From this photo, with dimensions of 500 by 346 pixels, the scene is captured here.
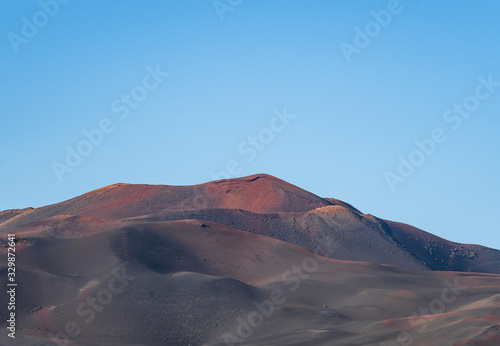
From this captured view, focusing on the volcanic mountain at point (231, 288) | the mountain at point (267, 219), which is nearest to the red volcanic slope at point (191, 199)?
the mountain at point (267, 219)

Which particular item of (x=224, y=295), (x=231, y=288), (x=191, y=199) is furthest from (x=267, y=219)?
(x=224, y=295)

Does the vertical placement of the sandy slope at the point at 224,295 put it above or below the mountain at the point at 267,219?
below

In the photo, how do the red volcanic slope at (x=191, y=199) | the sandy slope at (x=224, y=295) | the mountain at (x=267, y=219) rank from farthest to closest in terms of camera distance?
the red volcanic slope at (x=191, y=199) < the mountain at (x=267, y=219) < the sandy slope at (x=224, y=295)

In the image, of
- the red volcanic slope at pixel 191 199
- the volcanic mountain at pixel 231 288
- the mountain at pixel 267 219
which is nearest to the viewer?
the volcanic mountain at pixel 231 288

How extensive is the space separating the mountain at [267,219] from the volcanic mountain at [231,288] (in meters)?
0.27

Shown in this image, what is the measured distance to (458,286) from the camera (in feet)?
185

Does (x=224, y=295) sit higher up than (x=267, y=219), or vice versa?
(x=267, y=219)

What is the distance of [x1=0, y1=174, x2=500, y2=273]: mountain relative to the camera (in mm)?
72875

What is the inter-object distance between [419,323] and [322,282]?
1461cm

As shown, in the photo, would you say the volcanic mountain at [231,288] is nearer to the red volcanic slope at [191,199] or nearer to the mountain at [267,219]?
the mountain at [267,219]

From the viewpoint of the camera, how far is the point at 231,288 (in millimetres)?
48344

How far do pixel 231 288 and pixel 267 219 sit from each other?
1152 inches

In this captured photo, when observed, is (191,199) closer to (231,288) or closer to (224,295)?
(231,288)

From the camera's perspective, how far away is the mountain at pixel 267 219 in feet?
239
